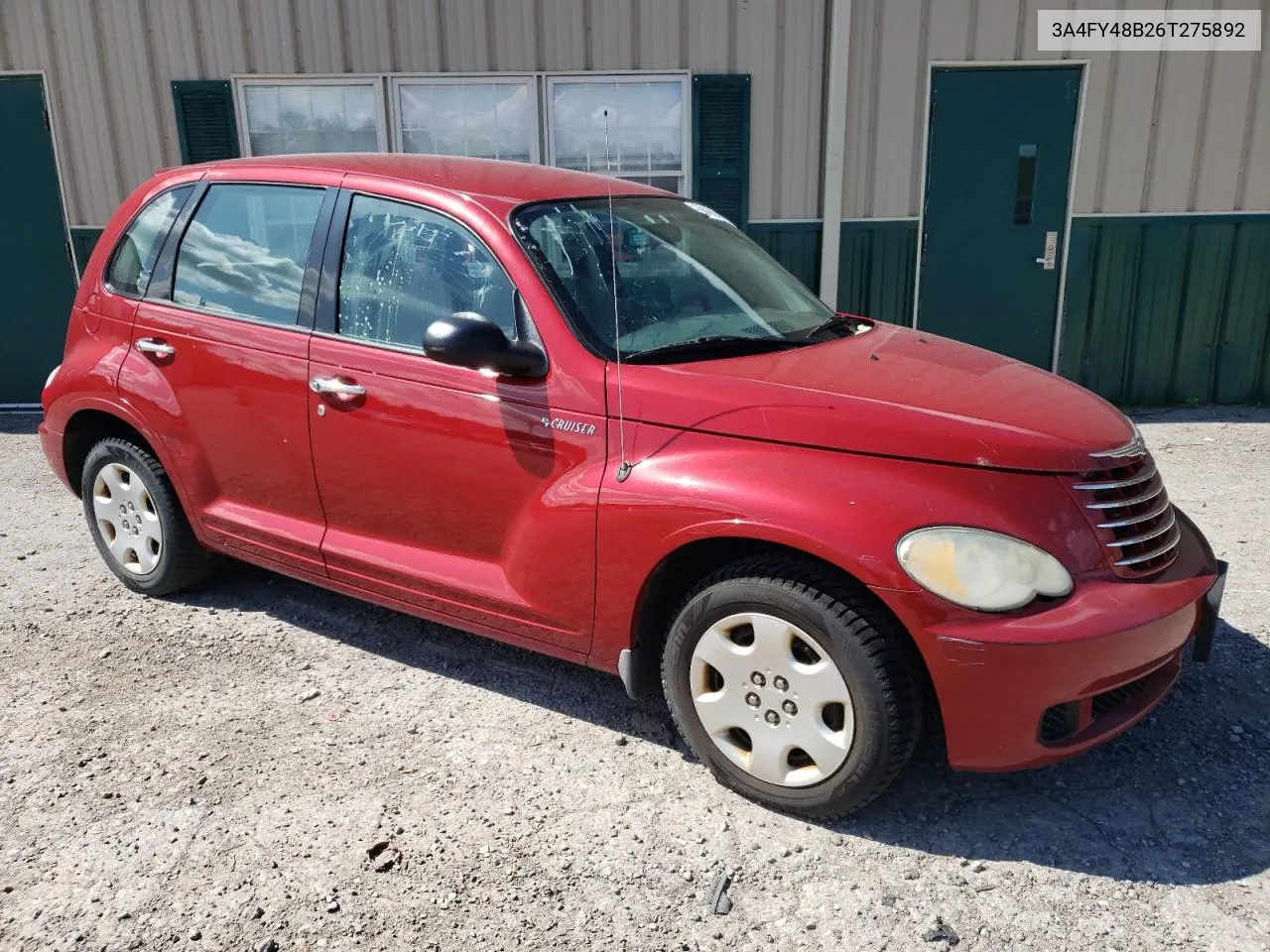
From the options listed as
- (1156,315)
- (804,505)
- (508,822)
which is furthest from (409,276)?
(1156,315)

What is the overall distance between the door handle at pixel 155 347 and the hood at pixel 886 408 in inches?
79.9

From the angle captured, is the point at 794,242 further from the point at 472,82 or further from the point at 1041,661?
the point at 1041,661

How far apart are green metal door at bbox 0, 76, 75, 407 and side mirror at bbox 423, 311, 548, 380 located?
6.41 meters

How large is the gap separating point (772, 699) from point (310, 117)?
6577 millimetres

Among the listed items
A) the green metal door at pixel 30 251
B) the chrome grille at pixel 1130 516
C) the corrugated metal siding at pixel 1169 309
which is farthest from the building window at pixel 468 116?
the chrome grille at pixel 1130 516

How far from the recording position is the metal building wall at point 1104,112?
24.1 ft

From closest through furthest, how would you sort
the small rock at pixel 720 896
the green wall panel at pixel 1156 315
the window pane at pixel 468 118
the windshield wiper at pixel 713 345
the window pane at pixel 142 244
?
the small rock at pixel 720 896 < the windshield wiper at pixel 713 345 < the window pane at pixel 142 244 < the window pane at pixel 468 118 < the green wall panel at pixel 1156 315

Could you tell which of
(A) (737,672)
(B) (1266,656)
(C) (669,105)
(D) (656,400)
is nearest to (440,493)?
(D) (656,400)

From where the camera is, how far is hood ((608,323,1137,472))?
2680mm

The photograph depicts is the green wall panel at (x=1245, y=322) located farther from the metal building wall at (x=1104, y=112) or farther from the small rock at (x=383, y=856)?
the small rock at (x=383, y=856)

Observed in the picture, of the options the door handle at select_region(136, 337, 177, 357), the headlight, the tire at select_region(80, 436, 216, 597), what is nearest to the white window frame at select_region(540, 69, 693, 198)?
the door handle at select_region(136, 337, 177, 357)

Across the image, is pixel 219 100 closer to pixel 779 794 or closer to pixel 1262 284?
pixel 779 794

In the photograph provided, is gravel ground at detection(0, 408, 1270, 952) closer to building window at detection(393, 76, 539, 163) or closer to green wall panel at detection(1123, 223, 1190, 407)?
green wall panel at detection(1123, 223, 1190, 407)

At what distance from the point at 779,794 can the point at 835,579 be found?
A: 0.68 meters
